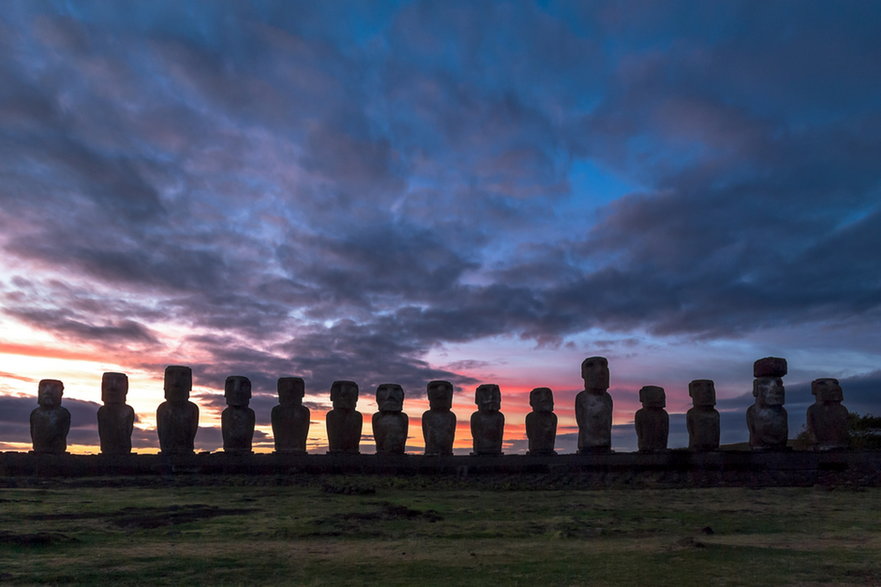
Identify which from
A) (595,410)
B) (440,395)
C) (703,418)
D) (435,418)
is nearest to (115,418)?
(435,418)

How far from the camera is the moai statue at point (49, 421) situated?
16922 mm

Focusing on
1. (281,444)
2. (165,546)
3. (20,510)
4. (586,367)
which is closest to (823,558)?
(165,546)

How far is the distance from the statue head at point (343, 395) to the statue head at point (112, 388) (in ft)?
16.5

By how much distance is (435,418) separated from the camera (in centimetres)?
1759

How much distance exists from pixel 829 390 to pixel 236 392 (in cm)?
1453

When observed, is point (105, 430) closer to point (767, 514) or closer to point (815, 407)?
point (767, 514)

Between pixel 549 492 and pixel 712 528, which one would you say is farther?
pixel 549 492

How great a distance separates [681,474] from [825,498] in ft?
14.5

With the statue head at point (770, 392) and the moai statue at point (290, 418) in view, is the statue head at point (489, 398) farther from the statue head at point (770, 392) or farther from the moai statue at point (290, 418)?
the statue head at point (770, 392)

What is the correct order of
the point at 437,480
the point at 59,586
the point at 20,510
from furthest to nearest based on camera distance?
1. the point at 437,480
2. the point at 20,510
3. the point at 59,586

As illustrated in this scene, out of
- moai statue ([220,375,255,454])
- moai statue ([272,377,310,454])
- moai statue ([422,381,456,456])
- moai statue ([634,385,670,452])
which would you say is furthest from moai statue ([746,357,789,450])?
moai statue ([220,375,255,454])

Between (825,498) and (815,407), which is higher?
(815,407)

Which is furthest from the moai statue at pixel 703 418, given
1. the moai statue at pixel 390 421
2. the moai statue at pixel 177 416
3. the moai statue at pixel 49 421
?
the moai statue at pixel 49 421

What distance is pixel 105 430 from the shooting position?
1703 cm
